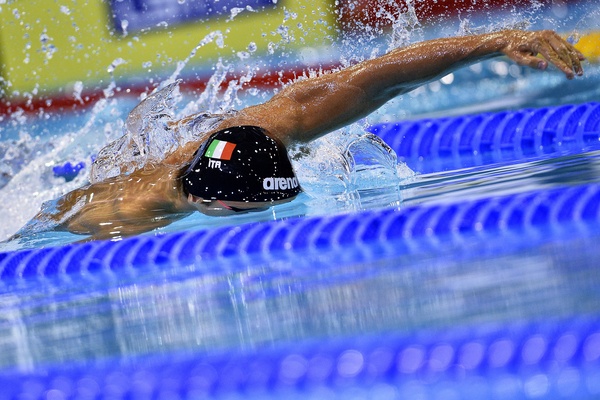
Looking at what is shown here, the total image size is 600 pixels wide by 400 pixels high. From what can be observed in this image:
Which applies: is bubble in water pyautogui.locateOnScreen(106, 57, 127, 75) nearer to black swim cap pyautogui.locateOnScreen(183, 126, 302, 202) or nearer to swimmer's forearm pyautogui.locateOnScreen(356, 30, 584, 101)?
swimmer's forearm pyautogui.locateOnScreen(356, 30, 584, 101)

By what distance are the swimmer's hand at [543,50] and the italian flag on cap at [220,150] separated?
3.18 feet

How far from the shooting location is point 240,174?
3029 mm

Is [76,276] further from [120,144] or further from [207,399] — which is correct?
[207,399]

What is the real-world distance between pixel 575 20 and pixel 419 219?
508 centimetres

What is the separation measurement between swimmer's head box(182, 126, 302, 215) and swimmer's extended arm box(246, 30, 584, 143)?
32 cm

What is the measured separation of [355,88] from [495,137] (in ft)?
6.43

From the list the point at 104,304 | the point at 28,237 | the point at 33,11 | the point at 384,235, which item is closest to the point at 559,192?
the point at 384,235

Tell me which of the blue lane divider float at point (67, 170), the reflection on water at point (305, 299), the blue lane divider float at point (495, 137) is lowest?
the reflection on water at point (305, 299)

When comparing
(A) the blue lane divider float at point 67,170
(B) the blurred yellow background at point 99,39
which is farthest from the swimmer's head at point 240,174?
(B) the blurred yellow background at point 99,39

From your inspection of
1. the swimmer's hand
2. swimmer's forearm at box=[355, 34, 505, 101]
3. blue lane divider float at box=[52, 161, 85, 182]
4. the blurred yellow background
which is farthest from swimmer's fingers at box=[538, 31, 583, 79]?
the blurred yellow background

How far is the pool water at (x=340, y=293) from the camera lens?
1.83 meters

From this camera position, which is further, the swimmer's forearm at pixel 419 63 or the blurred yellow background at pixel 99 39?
the blurred yellow background at pixel 99 39

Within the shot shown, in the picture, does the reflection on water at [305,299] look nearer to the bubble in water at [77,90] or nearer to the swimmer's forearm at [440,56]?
the swimmer's forearm at [440,56]

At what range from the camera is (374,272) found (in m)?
2.83
